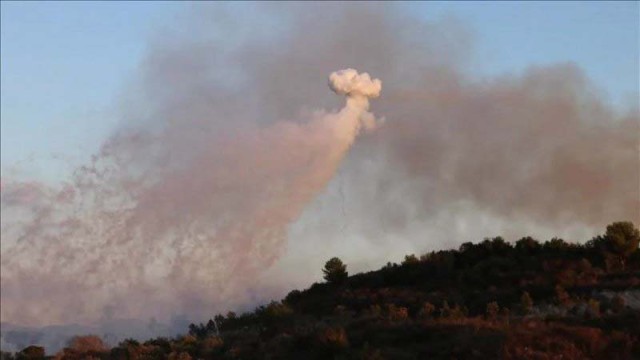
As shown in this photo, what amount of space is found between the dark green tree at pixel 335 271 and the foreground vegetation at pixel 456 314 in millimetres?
70

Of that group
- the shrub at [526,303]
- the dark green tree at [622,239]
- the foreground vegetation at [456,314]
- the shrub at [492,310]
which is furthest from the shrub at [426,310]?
the dark green tree at [622,239]

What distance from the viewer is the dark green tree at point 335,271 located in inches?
2279

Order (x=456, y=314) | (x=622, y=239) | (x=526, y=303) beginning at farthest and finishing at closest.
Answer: (x=622, y=239) → (x=526, y=303) → (x=456, y=314)

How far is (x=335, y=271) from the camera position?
58250mm

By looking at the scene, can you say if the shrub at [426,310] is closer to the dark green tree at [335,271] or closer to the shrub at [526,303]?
the shrub at [526,303]

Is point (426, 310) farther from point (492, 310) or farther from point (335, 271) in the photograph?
point (335, 271)

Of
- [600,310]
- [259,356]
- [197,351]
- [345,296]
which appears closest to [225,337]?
[197,351]

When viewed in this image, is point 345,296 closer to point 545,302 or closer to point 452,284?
point 452,284

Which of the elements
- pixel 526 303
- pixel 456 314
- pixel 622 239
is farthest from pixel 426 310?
pixel 622 239

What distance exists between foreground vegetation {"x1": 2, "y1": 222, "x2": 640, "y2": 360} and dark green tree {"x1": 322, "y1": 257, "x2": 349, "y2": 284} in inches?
2.7

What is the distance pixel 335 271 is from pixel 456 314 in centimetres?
1984

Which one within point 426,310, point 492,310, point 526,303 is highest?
point 426,310

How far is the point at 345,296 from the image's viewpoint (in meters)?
50.8

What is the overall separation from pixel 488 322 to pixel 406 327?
10.3ft
